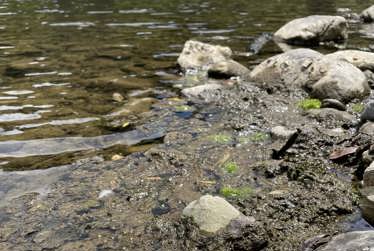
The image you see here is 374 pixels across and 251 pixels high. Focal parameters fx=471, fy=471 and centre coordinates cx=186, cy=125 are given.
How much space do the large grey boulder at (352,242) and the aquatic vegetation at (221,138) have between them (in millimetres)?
4054

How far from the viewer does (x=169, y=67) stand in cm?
1480

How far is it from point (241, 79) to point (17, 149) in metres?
6.67

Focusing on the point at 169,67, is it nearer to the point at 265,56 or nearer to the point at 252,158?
the point at 265,56

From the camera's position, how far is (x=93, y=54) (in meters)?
16.1

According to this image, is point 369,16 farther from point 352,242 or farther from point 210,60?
point 352,242

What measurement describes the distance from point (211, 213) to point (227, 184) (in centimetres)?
138

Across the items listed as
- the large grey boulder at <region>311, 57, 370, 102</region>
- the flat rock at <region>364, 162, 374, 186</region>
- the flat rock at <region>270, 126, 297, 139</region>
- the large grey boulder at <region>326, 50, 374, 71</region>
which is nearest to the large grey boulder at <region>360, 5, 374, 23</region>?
the large grey boulder at <region>326, 50, 374, 71</region>

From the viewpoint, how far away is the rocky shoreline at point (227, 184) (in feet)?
19.5

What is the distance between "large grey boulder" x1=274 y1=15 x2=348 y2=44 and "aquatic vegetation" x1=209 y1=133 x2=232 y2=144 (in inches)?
422

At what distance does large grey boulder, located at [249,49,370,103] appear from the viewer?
11.2m

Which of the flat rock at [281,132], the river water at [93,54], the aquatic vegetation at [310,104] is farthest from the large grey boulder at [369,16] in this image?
the flat rock at [281,132]

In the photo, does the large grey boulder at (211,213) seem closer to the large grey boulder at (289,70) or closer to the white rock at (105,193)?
the white rock at (105,193)

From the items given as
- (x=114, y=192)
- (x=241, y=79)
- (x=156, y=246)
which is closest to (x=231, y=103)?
(x=241, y=79)

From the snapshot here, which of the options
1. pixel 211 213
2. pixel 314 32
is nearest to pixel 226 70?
pixel 314 32
